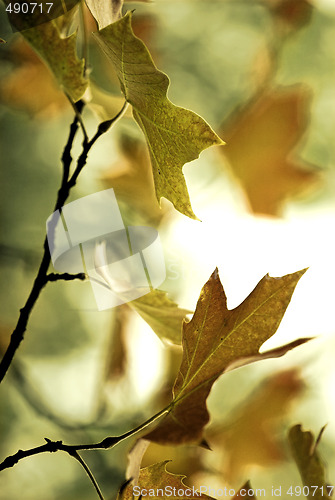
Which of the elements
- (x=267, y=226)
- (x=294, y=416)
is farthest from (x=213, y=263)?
(x=294, y=416)

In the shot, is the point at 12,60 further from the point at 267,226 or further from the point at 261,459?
the point at 261,459

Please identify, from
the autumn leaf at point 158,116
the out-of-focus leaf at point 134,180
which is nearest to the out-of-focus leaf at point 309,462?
the autumn leaf at point 158,116

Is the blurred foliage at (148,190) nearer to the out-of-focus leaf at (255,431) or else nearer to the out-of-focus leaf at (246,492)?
the out-of-focus leaf at (255,431)

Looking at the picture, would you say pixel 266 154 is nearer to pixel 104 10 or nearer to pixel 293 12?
pixel 293 12

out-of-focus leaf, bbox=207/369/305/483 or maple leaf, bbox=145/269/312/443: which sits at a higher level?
maple leaf, bbox=145/269/312/443

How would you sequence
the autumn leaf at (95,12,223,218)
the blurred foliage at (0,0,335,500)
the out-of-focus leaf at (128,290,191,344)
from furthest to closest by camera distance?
the blurred foliage at (0,0,335,500), the out-of-focus leaf at (128,290,191,344), the autumn leaf at (95,12,223,218)

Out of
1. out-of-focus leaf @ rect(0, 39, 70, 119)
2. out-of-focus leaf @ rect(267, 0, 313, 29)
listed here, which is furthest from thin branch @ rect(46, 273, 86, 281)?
out-of-focus leaf @ rect(267, 0, 313, 29)

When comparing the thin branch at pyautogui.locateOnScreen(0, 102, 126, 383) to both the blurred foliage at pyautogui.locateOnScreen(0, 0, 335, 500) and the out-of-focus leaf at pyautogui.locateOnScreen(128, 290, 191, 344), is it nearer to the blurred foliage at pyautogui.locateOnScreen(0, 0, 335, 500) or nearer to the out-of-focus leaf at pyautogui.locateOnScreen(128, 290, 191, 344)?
the out-of-focus leaf at pyautogui.locateOnScreen(128, 290, 191, 344)
